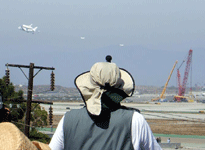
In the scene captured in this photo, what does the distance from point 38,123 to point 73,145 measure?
1759 inches

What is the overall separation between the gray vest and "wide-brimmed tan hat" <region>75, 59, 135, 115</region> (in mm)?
93

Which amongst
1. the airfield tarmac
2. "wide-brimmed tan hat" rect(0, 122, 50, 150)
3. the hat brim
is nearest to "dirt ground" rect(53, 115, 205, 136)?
the airfield tarmac

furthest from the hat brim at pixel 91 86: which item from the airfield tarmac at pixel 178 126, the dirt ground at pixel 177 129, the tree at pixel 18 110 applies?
the dirt ground at pixel 177 129

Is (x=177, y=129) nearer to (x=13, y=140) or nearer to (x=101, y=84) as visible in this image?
(x=101, y=84)

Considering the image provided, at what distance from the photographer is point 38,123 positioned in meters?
47.2

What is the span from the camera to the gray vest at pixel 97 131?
3014 mm

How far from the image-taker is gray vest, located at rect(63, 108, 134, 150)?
3.01 m

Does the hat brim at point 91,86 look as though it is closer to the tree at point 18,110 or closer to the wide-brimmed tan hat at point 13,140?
the wide-brimmed tan hat at point 13,140

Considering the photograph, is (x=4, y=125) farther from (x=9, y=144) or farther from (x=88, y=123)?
(x=88, y=123)

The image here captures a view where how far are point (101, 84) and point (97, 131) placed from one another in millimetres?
309

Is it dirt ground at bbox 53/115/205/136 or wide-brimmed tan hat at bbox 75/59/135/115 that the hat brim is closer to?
wide-brimmed tan hat at bbox 75/59/135/115

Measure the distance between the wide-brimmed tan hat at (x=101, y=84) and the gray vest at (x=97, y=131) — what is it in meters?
0.09

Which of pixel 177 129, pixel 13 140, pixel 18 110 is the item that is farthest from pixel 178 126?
pixel 13 140

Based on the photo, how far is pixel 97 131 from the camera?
3.07 meters
